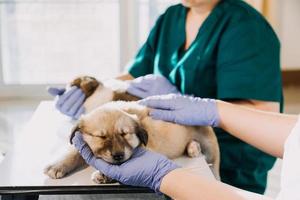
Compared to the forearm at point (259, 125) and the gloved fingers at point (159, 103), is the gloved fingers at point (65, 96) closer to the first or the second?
the gloved fingers at point (159, 103)

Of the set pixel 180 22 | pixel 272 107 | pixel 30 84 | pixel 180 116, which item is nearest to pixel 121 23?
pixel 30 84

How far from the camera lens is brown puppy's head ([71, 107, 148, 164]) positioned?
980 millimetres

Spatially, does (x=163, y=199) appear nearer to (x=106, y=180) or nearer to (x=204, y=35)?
(x=106, y=180)

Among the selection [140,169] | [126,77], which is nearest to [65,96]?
[126,77]

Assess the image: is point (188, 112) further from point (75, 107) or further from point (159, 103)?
point (75, 107)

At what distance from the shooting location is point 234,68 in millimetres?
1415

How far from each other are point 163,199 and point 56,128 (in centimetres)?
42

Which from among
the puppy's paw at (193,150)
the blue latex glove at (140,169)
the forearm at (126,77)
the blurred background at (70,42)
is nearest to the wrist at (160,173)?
the blue latex glove at (140,169)

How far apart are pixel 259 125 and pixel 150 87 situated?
16.5 inches

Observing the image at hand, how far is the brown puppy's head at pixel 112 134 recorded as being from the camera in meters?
0.98

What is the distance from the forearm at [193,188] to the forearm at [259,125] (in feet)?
0.68

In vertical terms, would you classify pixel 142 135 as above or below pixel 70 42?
above

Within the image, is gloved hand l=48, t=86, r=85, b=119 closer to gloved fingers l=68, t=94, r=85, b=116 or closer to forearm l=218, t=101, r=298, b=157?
gloved fingers l=68, t=94, r=85, b=116

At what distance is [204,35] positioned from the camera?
58.4 inches
